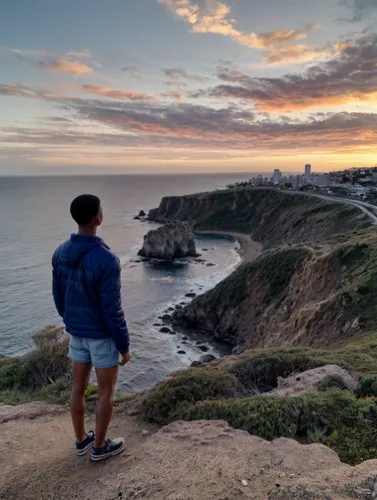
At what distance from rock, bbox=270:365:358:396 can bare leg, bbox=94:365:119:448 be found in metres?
3.60

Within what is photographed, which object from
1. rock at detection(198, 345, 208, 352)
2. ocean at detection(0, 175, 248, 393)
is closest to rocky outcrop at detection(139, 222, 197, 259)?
ocean at detection(0, 175, 248, 393)

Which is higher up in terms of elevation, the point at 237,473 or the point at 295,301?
the point at 237,473

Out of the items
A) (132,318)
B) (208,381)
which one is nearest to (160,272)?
(132,318)

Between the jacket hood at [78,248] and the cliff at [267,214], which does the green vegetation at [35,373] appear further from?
the cliff at [267,214]

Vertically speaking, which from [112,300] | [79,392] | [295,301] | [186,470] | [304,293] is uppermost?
[112,300]

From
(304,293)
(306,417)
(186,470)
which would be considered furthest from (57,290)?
(304,293)

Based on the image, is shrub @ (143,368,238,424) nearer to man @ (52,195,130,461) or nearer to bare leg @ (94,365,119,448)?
man @ (52,195,130,461)

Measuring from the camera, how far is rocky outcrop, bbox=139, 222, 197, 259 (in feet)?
245

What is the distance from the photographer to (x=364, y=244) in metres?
29.9

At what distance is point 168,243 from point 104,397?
231 feet

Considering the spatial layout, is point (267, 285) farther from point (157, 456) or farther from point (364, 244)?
point (157, 456)

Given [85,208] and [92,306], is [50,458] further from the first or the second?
[85,208]

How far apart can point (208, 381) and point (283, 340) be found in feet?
63.7

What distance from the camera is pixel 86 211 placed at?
4883 millimetres
